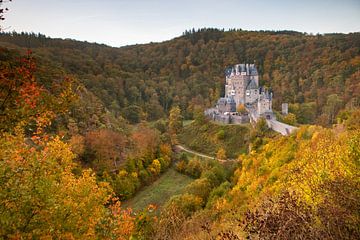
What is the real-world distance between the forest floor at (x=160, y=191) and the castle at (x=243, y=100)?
50.4 feet

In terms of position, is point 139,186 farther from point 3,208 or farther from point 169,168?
point 3,208

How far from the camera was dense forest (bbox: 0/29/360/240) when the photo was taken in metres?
6.30

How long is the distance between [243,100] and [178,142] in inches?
608

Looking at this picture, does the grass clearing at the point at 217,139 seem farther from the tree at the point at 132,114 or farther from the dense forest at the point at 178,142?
the tree at the point at 132,114

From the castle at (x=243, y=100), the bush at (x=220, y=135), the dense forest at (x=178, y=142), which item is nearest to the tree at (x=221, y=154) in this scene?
the dense forest at (x=178, y=142)

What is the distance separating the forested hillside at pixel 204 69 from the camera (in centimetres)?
6129

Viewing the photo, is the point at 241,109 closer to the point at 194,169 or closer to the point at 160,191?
the point at 194,169

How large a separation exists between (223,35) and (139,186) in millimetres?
91400

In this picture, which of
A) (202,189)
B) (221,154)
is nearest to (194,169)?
(221,154)

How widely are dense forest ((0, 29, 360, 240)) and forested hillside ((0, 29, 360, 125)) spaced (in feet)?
1.38

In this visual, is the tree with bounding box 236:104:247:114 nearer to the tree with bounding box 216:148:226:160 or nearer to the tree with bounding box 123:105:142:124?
the tree with bounding box 216:148:226:160

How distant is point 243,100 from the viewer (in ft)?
182

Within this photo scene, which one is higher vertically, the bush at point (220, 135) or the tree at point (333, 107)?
the tree at point (333, 107)

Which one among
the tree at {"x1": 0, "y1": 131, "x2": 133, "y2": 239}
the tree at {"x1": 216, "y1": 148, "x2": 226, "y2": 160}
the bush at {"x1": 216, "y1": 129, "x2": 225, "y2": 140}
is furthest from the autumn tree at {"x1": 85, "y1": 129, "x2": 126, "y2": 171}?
the tree at {"x1": 0, "y1": 131, "x2": 133, "y2": 239}
